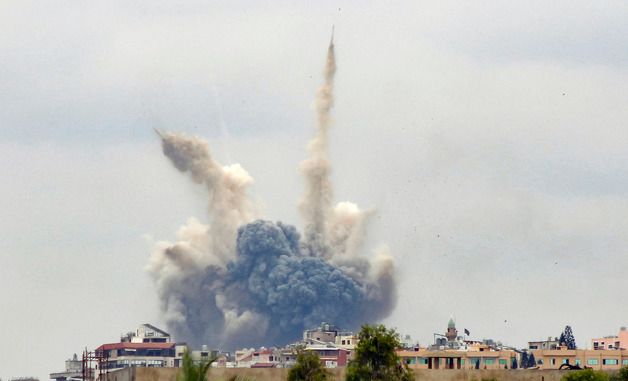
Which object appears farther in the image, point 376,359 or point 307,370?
point 376,359

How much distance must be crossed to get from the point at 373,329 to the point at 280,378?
9.34 meters

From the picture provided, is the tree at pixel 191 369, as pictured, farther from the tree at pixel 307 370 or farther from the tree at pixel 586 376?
the tree at pixel 586 376

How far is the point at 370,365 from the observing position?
296 feet

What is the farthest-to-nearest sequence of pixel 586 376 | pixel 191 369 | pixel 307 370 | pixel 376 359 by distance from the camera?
1. pixel 586 376
2. pixel 376 359
3. pixel 307 370
4. pixel 191 369

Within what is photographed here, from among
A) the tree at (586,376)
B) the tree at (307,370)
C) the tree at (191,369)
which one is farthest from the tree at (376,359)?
the tree at (191,369)

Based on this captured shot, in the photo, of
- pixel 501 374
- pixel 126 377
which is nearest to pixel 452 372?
pixel 501 374

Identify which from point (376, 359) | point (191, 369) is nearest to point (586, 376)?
point (376, 359)

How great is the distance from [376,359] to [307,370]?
3482 millimetres

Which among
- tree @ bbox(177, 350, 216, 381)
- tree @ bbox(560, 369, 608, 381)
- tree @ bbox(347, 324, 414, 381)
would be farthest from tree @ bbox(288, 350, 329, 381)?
tree @ bbox(177, 350, 216, 381)

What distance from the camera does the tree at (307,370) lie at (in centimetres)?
8825

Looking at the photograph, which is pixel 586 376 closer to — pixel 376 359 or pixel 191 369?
pixel 376 359

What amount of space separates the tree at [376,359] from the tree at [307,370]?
1.41 m

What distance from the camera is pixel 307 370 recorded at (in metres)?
89.0

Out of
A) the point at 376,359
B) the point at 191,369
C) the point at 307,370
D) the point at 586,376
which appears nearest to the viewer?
the point at 191,369
